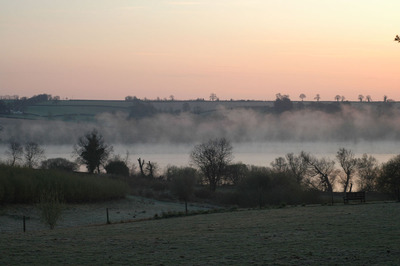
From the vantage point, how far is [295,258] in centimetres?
1572

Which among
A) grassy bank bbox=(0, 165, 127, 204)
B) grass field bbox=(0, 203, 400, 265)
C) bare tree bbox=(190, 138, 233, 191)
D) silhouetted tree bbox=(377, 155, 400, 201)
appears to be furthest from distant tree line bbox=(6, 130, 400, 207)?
grass field bbox=(0, 203, 400, 265)

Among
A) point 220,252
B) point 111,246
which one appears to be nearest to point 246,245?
point 220,252

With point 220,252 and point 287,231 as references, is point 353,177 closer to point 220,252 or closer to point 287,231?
point 287,231

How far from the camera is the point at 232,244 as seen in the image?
18984 millimetres

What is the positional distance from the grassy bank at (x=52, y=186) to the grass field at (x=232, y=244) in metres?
27.0

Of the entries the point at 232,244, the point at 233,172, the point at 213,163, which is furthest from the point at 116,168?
the point at 232,244

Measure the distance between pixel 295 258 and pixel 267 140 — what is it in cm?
18174

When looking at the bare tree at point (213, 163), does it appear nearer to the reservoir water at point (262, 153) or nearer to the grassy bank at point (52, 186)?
the reservoir water at point (262, 153)

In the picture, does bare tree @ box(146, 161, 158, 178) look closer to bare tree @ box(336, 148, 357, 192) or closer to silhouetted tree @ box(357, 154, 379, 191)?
bare tree @ box(336, 148, 357, 192)

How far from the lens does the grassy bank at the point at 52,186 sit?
5238 centimetres

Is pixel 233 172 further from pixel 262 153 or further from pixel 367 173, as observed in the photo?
pixel 262 153

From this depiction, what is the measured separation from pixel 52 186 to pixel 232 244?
125ft

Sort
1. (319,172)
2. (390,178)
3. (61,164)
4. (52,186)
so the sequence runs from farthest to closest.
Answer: (61,164) < (319,172) < (52,186) < (390,178)

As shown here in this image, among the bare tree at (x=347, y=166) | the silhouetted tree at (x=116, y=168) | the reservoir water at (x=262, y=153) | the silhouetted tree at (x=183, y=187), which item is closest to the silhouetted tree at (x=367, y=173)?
the bare tree at (x=347, y=166)
